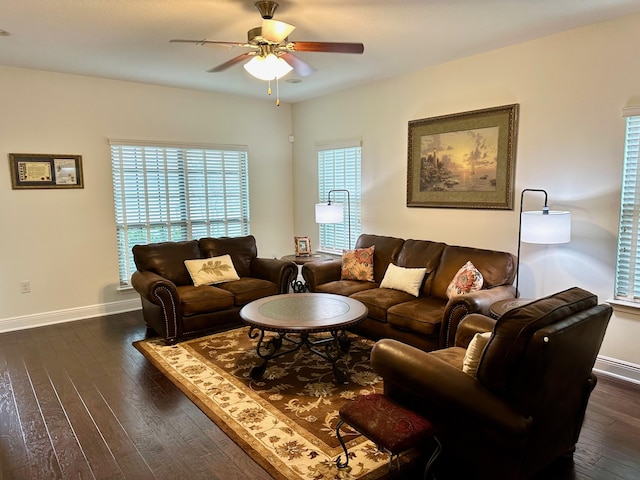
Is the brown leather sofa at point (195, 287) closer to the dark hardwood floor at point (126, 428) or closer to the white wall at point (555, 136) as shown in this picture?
the dark hardwood floor at point (126, 428)

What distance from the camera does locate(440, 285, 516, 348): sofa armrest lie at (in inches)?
132

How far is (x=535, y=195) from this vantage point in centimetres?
390

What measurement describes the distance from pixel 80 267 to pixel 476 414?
4.82 m

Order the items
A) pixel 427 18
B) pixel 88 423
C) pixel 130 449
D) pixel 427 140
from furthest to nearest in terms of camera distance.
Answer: pixel 427 140 → pixel 427 18 → pixel 88 423 → pixel 130 449

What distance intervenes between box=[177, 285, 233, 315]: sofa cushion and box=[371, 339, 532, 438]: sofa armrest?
8.15ft

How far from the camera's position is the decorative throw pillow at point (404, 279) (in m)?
4.24

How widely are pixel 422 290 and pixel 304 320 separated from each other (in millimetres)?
1502

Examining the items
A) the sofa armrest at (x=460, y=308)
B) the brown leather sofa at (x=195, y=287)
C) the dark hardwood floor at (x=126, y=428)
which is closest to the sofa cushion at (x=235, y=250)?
the brown leather sofa at (x=195, y=287)

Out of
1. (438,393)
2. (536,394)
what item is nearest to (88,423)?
(438,393)

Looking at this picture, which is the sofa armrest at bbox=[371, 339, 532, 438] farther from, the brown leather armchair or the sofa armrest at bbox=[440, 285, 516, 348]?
the sofa armrest at bbox=[440, 285, 516, 348]

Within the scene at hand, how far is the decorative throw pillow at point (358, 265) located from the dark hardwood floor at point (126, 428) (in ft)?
7.41

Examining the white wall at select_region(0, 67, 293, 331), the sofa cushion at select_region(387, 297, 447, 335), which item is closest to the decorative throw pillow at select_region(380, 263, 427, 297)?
the sofa cushion at select_region(387, 297, 447, 335)

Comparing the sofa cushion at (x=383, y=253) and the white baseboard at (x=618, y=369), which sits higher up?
the sofa cushion at (x=383, y=253)

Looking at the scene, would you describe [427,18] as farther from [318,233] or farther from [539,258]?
[318,233]
